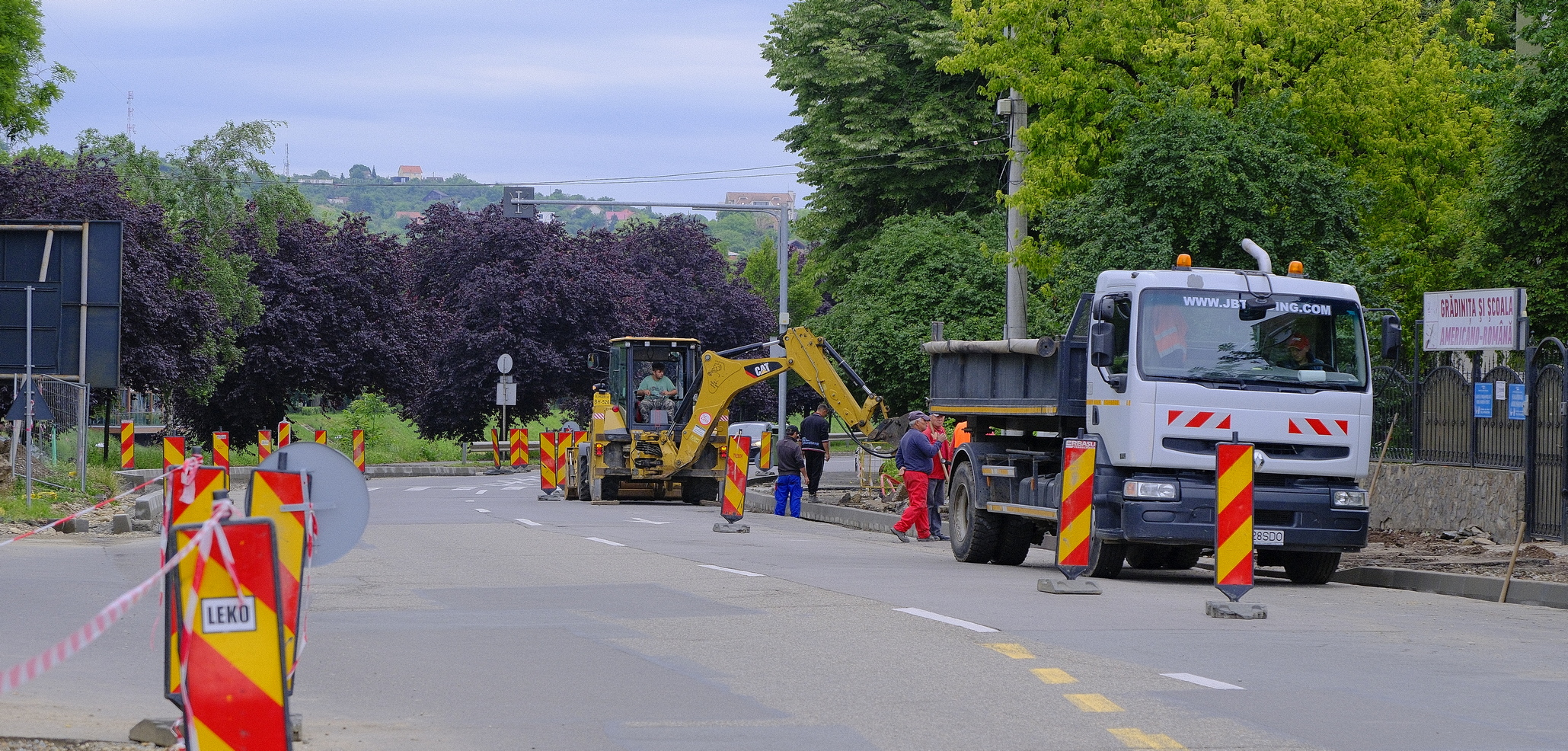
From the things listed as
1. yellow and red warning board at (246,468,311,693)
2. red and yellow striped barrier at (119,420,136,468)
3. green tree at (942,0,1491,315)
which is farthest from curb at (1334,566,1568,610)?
red and yellow striped barrier at (119,420,136,468)

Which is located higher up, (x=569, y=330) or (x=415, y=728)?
(x=569, y=330)

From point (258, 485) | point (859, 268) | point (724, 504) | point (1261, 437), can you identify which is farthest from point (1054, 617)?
point (859, 268)

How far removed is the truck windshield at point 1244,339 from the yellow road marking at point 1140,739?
8.12 m

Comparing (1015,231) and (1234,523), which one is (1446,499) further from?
(1015,231)

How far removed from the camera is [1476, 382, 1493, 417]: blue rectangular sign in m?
19.3

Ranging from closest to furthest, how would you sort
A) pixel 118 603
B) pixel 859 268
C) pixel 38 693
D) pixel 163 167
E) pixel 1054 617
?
pixel 118 603 < pixel 38 693 < pixel 1054 617 < pixel 859 268 < pixel 163 167

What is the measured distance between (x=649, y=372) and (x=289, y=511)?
2577cm

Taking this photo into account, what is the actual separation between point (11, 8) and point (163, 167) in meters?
12.8

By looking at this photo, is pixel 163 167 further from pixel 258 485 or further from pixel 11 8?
pixel 258 485

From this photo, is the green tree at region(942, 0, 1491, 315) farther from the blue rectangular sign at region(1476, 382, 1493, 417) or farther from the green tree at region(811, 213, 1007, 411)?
the blue rectangular sign at region(1476, 382, 1493, 417)

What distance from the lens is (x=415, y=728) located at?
7695 millimetres

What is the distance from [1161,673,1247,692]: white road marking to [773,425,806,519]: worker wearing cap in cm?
1887

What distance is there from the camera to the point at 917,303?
1524 inches

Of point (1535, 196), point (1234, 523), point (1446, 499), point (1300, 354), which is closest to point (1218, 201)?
point (1535, 196)
